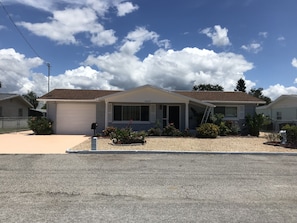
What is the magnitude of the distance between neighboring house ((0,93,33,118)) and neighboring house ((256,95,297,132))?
28.3 metres

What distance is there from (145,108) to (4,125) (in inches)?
559

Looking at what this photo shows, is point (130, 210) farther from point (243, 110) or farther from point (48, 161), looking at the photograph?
point (243, 110)

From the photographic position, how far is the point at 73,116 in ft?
77.4

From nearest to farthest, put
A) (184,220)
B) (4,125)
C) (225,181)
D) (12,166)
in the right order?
(184,220) < (225,181) < (12,166) < (4,125)

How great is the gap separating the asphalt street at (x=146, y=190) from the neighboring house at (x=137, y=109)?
10752 millimetres

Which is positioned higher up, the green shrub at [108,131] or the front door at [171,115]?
the front door at [171,115]

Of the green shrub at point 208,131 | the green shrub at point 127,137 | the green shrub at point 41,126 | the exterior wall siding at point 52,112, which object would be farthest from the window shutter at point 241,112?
the green shrub at point 41,126

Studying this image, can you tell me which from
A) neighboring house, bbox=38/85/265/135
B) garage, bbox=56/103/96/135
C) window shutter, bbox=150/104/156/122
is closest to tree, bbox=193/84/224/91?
neighboring house, bbox=38/85/265/135

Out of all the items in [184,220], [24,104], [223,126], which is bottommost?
[184,220]

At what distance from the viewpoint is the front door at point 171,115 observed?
901 inches

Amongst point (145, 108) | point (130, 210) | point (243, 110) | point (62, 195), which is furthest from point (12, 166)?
point (243, 110)

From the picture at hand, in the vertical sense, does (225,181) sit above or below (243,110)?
below

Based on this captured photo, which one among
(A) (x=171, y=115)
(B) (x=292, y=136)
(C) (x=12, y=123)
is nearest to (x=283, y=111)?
(A) (x=171, y=115)

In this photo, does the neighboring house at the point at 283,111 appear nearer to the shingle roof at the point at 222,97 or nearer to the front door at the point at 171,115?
the shingle roof at the point at 222,97
